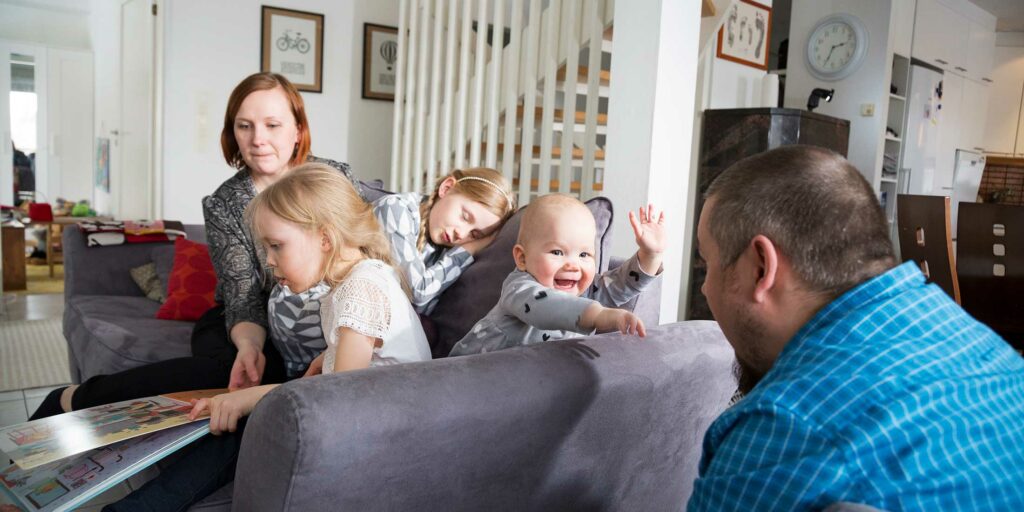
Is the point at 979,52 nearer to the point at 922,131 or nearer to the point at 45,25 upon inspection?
the point at 922,131

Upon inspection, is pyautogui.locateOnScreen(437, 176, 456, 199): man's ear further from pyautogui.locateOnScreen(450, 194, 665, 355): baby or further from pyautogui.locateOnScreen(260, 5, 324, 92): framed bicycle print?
pyautogui.locateOnScreen(260, 5, 324, 92): framed bicycle print

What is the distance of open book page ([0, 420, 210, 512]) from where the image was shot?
1.03 metres

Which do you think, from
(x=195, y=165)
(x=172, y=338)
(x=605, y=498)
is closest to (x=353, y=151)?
(x=195, y=165)

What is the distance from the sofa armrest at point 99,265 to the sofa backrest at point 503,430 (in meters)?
2.29

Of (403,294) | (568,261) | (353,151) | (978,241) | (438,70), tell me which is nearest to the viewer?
(568,261)

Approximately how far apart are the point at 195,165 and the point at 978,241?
4136 mm

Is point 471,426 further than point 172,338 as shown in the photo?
No

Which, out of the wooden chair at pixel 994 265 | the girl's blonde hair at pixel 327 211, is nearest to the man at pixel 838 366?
the girl's blonde hair at pixel 327 211

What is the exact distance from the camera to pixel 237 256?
6.57ft

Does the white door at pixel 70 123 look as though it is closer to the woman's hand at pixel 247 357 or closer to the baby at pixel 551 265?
the woman's hand at pixel 247 357

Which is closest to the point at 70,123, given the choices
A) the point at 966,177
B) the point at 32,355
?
the point at 32,355

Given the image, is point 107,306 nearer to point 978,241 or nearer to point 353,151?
point 353,151

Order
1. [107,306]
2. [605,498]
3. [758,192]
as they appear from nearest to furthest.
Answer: [758,192] < [605,498] < [107,306]

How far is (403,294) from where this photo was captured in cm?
160
